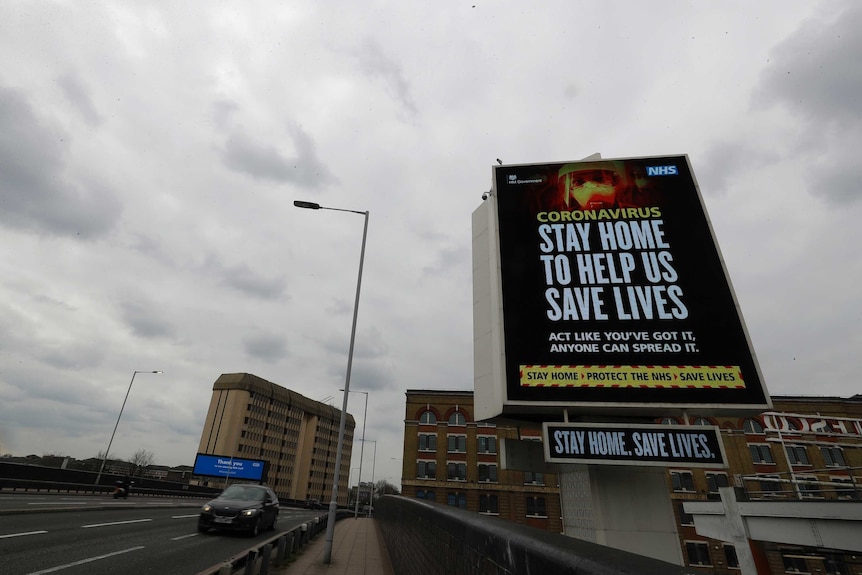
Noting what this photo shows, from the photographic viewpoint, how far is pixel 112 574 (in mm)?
7457

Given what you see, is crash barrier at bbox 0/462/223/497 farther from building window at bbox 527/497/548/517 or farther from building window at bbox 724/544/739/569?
building window at bbox 724/544/739/569

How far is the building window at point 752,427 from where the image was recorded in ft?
145

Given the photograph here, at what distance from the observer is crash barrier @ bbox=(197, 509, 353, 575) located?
21.3 feet

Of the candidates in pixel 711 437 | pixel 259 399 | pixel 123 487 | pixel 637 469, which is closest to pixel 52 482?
pixel 123 487

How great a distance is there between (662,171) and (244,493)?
1819 cm

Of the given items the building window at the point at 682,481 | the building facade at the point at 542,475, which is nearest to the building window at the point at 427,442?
the building facade at the point at 542,475

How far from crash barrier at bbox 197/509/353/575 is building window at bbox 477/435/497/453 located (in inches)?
1285

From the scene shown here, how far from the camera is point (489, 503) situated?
46375 millimetres

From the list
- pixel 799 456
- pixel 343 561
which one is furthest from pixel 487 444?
pixel 343 561

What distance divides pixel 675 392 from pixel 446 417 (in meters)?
42.7

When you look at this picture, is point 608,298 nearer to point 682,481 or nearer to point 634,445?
point 634,445

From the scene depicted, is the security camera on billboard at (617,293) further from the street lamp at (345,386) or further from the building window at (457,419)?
the building window at (457,419)

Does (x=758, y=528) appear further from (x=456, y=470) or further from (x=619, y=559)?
(x=456, y=470)

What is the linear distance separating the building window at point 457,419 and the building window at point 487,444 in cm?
269
